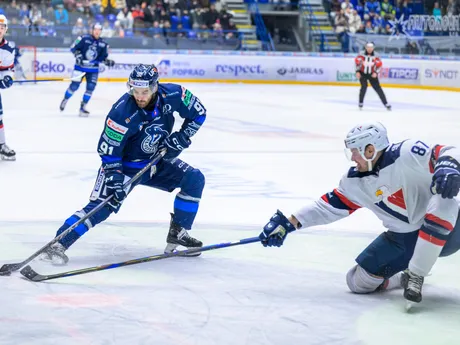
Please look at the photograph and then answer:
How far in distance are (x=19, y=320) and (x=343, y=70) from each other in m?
17.9

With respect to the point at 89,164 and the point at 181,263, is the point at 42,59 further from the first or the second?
the point at 181,263

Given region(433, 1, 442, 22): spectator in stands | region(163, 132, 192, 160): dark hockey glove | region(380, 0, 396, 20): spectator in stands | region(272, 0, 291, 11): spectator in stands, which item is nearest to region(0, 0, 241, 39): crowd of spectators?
region(272, 0, 291, 11): spectator in stands

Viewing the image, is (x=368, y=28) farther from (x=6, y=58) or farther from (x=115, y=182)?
(x=115, y=182)

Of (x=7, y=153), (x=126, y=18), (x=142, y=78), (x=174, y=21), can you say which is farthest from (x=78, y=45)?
(x=142, y=78)

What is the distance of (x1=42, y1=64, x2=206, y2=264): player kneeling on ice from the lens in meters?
4.18

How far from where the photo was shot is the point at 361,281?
374 cm

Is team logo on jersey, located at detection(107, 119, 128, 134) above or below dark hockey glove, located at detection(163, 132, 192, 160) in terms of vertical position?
above

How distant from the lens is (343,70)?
67.7 ft

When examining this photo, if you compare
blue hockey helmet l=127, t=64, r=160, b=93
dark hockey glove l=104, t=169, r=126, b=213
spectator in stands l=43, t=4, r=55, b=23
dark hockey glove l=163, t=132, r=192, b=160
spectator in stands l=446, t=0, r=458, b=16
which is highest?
blue hockey helmet l=127, t=64, r=160, b=93

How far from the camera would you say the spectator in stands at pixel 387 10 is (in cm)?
2180

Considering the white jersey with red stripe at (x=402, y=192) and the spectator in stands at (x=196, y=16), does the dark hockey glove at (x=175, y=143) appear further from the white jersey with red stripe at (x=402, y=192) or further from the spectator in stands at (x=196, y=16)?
the spectator in stands at (x=196, y=16)

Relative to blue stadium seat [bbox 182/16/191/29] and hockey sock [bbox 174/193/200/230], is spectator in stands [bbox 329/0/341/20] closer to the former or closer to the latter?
blue stadium seat [bbox 182/16/191/29]

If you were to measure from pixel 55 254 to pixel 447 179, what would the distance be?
6.69ft

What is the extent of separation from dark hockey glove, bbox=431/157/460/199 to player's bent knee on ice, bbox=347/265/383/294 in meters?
0.63
